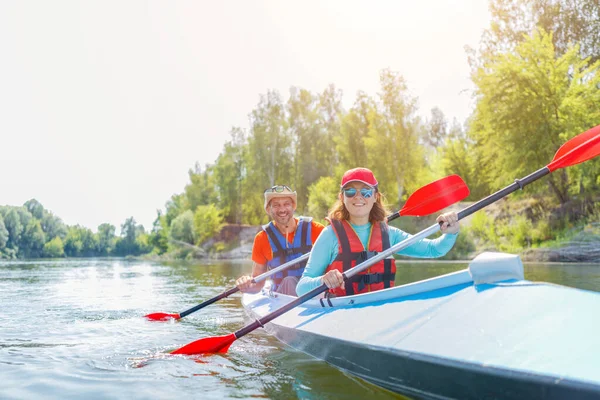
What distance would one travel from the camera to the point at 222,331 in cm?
544

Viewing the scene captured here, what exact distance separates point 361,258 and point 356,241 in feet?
0.41

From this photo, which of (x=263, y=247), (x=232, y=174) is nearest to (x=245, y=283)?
(x=263, y=247)

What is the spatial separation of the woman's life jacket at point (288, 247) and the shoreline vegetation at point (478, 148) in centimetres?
1243

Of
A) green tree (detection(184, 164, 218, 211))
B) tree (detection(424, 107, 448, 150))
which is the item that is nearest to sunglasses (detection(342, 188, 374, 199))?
tree (detection(424, 107, 448, 150))

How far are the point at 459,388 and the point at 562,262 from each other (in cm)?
1482

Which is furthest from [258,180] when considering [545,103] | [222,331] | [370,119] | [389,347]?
[389,347]

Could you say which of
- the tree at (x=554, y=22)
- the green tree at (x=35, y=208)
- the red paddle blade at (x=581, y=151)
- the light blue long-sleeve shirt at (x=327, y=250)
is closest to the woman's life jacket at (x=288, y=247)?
the light blue long-sleeve shirt at (x=327, y=250)

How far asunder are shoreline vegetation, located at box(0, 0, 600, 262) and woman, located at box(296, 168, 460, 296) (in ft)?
44.4

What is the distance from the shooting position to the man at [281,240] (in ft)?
18.5

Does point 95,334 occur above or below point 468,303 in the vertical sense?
below

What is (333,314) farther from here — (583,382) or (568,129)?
(568,129)

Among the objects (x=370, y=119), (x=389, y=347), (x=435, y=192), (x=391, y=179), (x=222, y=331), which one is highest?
(x=370, y=119)

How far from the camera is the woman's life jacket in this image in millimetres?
5629

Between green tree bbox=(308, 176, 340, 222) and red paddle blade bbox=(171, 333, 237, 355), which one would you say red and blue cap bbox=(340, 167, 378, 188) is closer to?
red paddle blade bbox=(171, 333, 237, 355)
